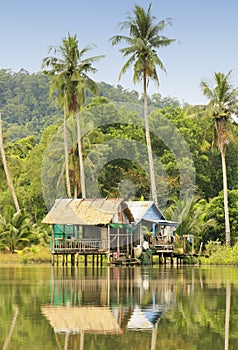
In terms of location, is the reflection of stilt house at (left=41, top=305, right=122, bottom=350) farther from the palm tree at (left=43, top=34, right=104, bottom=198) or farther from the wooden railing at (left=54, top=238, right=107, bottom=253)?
the palm tree at (left=43, top=34, right=104, bottom=198)

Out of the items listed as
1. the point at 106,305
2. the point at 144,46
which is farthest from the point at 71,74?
the point at 106,305

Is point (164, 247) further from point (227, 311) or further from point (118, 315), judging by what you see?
point (118, 315)

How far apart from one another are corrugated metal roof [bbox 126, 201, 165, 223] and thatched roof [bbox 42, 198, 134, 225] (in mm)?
2449

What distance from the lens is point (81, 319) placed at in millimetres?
13789

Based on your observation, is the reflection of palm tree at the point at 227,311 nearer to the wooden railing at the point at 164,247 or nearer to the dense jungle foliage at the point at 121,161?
the wooden railing at the point at 164,247

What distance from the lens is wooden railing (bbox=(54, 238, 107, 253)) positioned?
3619 centimetres

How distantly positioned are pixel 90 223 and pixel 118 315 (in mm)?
21932

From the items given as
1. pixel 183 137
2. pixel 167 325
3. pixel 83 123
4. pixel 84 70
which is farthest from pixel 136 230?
pixel 167 325

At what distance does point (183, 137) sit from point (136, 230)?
2290cm

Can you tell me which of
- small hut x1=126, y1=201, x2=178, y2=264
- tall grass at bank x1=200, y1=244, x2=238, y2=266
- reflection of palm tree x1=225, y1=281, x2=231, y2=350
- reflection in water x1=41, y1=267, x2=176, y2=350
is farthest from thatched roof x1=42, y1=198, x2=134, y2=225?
reflection of palm tree x1=225, y1=281, x2=231, y2=350

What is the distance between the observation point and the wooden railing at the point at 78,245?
119 ft

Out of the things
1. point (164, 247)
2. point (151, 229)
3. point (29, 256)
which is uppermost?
point (151, 229)

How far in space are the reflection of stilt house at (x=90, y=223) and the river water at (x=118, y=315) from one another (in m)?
12.6

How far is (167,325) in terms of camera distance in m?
13.1
